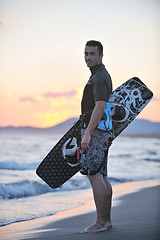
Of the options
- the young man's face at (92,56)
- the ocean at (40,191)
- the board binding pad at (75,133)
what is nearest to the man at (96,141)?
the young man's face at (92,56)

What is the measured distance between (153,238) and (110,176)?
4.56 metres

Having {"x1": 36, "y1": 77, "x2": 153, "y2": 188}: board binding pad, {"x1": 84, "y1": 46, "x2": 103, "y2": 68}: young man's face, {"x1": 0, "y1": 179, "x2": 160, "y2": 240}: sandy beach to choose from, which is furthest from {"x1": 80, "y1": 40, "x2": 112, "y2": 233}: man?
{"x1": 36, "y1": 77, "x2": 153, "y2": 188}: board binding pad

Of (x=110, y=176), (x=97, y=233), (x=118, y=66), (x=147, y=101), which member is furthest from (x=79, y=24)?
(x=110, y=176)

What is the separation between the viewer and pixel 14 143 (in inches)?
667

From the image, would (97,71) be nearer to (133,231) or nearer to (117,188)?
(133,231)

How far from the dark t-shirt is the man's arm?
0.10 ft

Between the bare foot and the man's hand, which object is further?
the bare foot

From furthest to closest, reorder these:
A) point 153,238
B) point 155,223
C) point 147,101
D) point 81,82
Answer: point 81,82
point 147,101
point 155,223
point 153,238

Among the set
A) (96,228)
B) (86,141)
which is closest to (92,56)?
(86,141)

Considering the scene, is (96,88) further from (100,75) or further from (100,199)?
(100,199)

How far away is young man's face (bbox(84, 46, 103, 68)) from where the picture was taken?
2975 millimetres

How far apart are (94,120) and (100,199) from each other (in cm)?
43

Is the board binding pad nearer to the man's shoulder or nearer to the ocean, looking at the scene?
the man's shoulder

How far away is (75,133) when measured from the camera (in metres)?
3.38
